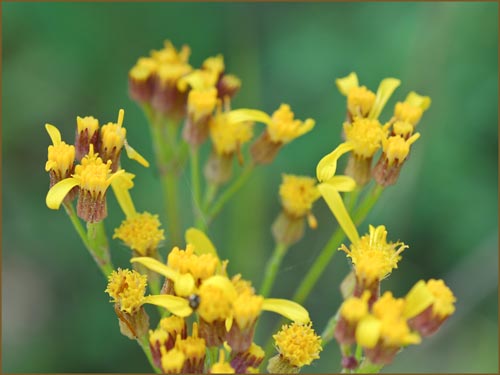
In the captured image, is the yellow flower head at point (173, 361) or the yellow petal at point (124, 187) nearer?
the yellow flower head at point (173, 361)

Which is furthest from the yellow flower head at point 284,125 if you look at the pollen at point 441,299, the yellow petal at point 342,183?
the pollen at point 441,299

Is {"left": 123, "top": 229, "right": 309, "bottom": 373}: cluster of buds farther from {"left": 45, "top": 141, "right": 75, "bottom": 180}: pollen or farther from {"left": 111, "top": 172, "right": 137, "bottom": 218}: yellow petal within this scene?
{"left": 45, "top": 141, "right": 75, "bottom": 180}: pollen

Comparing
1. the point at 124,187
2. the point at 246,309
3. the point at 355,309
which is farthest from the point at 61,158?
the point at 355,309

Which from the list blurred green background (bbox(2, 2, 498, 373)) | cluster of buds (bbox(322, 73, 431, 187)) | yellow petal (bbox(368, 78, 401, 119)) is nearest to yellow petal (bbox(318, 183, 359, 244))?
cluster of buds (bbox(322, 73, 431, 187))

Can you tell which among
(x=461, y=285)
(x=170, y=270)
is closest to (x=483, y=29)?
(x=461, y=285)

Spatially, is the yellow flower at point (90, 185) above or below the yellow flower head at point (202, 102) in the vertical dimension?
below

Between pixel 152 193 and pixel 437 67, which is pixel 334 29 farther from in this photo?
pixel 152 193

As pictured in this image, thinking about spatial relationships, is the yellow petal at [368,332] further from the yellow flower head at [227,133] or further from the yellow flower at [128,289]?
the yellow flower head at [227,133]
